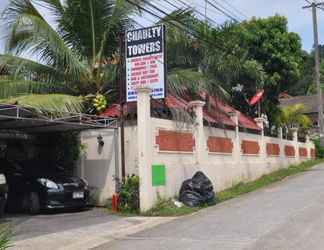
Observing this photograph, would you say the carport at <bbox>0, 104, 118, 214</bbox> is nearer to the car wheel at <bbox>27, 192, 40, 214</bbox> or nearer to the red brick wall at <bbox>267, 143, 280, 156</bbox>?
the car wheel at <bbox>27, 192, 40, 214</bbox>

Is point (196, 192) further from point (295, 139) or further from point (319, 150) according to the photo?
point (319, 150)

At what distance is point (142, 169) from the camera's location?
567 inches

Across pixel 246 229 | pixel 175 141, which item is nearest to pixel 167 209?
pixel 175 141

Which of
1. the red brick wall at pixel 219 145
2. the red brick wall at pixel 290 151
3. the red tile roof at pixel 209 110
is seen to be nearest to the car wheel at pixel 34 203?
the red tile roof at pixel 209 110

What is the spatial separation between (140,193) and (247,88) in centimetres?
1356

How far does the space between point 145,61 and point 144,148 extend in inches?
99.0

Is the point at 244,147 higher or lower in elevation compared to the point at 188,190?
higher

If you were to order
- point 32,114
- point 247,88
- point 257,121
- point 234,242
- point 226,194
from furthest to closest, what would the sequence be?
point 247,88 < point 257,121 < point 226,194 < point 32,114 < point 234,242

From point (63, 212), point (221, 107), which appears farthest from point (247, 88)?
point (63, 212)

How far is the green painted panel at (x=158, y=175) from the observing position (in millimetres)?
14812

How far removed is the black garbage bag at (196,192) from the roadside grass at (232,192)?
19 centimetres

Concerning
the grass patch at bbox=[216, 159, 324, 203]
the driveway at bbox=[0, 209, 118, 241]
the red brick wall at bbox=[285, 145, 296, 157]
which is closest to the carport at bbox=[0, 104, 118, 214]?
the driveway at bbox=[0, 209, 118, 241]

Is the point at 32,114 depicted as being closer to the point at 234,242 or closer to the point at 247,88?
the point at 234,242

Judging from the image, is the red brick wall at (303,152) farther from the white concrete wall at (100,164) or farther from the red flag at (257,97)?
the white concrete wall at (100,164)
